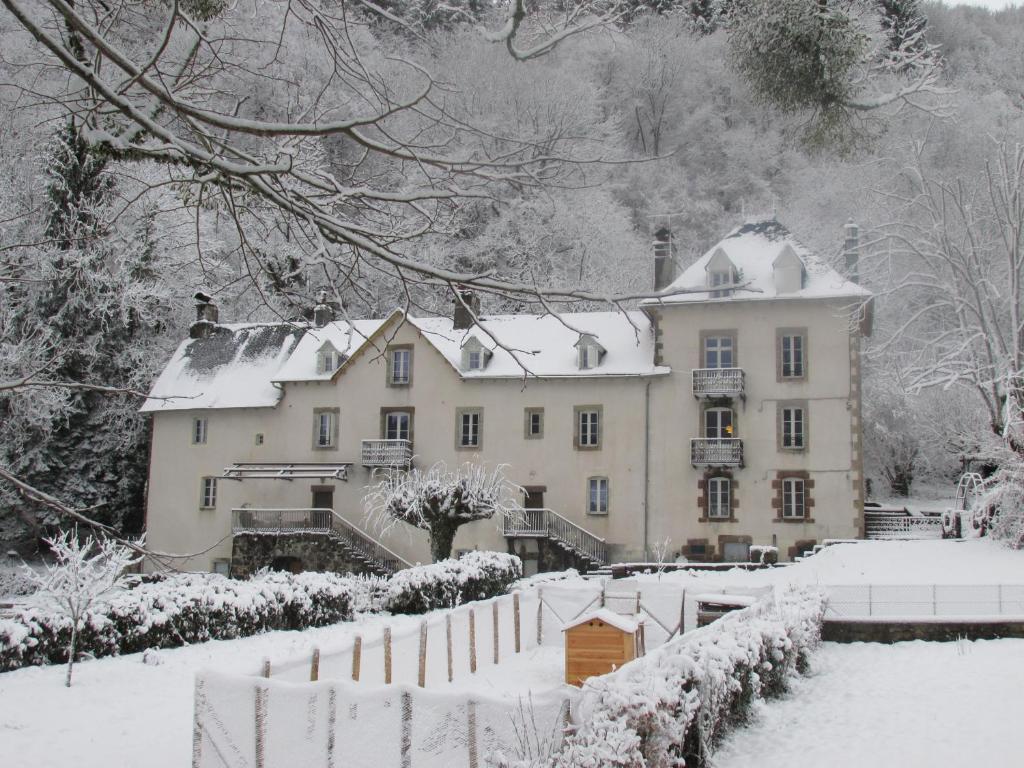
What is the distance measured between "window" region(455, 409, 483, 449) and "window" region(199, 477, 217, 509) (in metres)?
8.94

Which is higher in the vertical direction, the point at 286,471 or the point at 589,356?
the point at 589,356

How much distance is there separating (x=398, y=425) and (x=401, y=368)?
1952 mm

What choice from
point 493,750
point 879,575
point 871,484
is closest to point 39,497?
point 493,750

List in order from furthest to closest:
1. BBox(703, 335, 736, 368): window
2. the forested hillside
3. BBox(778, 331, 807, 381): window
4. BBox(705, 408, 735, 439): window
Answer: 1. BBox(703, 335, 736, 368): window
2. BBox(705, 408, 735, 439): window
3. BBox(778, 331, 807, 381): window
4. the forested hillside

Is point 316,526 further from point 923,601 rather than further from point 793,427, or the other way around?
point 923,601

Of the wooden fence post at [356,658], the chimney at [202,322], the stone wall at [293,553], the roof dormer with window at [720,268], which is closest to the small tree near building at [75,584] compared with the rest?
the wooden fence post at [356,658]

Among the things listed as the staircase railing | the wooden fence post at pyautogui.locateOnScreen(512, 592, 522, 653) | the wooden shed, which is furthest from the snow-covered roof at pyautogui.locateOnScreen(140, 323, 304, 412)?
the wooden shed

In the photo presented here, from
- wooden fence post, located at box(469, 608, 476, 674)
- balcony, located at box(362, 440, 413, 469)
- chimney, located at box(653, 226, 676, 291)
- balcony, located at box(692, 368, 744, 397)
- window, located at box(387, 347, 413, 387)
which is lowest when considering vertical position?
wooden fence post, located at box(469, 608, 476, 674)

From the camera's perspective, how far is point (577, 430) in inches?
1267

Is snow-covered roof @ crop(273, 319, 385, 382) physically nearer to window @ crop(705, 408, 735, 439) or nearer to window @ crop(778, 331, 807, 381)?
window @ crop(705, 408, 735, 439)

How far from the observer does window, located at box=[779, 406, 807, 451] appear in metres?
30.4

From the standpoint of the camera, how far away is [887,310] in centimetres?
4653

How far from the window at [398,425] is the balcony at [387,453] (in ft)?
1.58

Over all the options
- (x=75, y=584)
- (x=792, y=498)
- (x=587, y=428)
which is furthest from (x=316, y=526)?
(x=75, y=584)
